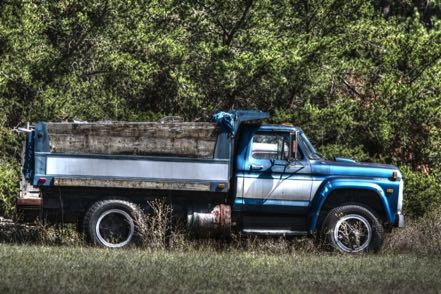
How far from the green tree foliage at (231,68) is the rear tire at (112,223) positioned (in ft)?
14.2

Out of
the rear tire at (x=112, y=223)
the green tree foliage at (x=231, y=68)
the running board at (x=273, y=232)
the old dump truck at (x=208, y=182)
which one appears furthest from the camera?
the green tree foliage at (x=231, y=68)

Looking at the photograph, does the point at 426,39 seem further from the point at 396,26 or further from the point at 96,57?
the point at 96,57

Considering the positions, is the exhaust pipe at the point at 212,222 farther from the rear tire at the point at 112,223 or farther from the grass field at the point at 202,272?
the rear tire at the point at 112,223

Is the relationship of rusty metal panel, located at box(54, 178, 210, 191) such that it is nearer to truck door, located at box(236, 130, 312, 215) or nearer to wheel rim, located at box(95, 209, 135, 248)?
wheel rim, located at box(95, 209, 135, 248)

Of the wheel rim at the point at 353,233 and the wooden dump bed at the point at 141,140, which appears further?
the wheel rim at the point at 353,233

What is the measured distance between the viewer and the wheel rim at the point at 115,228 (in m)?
14.3

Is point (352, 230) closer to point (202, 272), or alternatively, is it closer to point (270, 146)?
point (270, 146)

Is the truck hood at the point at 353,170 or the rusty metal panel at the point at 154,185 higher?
the truck hood at the point at 353,170

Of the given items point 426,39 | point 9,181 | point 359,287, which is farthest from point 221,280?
point 426,39

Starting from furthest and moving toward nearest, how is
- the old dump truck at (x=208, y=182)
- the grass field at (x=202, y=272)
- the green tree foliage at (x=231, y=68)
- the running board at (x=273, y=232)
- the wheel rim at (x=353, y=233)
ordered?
the green tree foliage at (x=231, y=68)
the running board at (x=273, y=232)
the wheel rim at (x=353, y=233)
the old dump truck at (x=208, y=182)
the grass field at (x=202, y=272)

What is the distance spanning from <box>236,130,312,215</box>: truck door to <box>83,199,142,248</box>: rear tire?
5.73 ft

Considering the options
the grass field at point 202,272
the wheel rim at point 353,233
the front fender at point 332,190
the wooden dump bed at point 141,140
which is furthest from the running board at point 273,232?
the wooden dump bed at point 141,140

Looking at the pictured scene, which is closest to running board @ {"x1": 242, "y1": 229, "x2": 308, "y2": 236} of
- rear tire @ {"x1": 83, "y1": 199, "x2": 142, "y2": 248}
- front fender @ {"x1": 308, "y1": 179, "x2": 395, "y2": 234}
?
front fender @ {"x1": 308, "y1": 179, "x2": 395, "y2": 234}

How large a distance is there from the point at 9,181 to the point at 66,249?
3.89m
